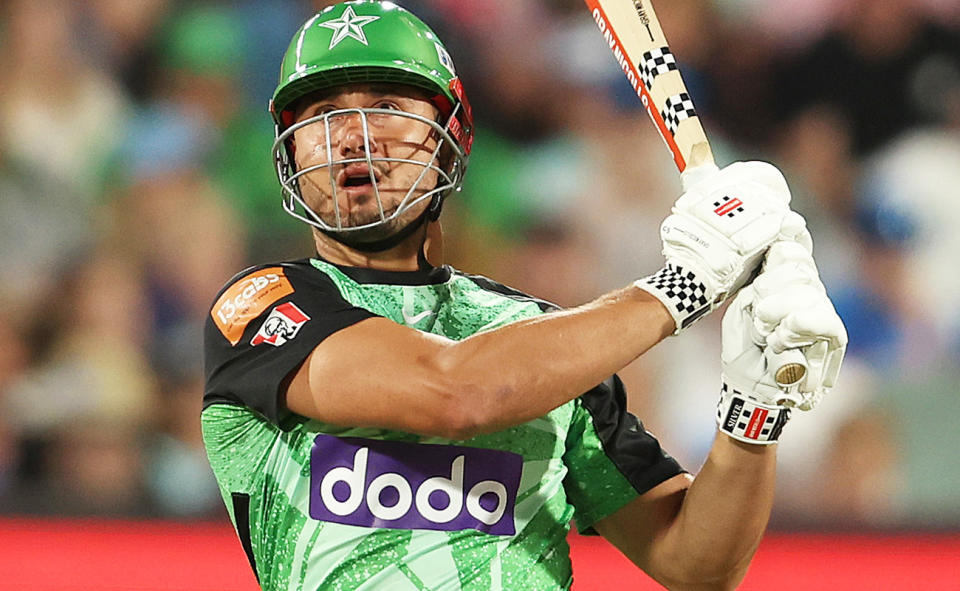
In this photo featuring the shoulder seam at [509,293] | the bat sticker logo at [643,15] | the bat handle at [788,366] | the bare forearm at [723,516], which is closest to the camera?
the bat handle at [788,366]

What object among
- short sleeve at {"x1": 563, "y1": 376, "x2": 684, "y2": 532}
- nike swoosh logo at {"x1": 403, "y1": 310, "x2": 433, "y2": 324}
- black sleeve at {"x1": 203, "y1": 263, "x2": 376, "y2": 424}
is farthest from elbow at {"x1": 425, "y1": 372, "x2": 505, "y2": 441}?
short sleeve at {"x1": 563, "y1": 376, "x2": 684, "y2": 532}

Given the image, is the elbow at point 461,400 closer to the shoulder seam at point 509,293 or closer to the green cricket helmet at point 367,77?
the green cricket helmet at point 367,77

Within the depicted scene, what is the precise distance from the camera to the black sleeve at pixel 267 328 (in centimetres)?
228

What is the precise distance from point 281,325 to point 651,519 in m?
0.95

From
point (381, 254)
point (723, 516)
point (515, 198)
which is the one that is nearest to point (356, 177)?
point (381, 254)

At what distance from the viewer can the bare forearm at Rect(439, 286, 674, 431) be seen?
2.11 m

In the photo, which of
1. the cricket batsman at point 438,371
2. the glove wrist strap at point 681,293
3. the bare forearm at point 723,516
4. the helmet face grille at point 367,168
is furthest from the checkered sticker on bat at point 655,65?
the bare forearm at point 723,516

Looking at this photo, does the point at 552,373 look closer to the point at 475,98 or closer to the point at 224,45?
the point at 475,98

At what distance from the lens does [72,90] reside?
5.86m

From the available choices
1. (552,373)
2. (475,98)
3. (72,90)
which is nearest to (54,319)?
(72,90)

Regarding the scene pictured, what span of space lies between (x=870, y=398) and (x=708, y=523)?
301 centimetres

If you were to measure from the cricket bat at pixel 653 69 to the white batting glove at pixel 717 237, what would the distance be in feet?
0.72

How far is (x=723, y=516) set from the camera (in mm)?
2588

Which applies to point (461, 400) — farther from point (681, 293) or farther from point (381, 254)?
point (381, 254)
